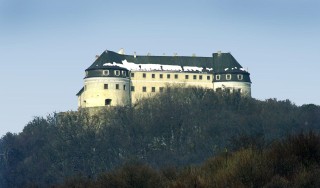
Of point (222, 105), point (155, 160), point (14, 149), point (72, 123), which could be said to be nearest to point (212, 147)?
point (155, 160)

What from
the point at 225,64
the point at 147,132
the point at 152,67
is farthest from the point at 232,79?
the point at 147,132

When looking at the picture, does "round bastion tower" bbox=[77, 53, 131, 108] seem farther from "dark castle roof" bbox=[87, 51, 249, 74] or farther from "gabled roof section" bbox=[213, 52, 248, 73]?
"gabled roof section" bbox=[213, 52, 248, 73]

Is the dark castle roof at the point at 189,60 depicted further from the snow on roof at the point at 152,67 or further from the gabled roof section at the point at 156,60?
the snow on roof at the point at 152,67

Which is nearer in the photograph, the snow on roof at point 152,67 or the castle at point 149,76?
the castle at point 149,76

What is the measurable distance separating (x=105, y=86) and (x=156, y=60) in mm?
15163

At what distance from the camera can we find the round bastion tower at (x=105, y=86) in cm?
12769

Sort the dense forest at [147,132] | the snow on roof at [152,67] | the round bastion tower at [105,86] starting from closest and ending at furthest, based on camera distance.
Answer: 1. the dense forest at [147,132]
2. the round bastion tower at [105,86]
3. the snow on roof at [152,67]

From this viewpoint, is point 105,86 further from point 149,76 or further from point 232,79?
point 232,79

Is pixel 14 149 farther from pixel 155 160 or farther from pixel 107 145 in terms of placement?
pixel 155 160

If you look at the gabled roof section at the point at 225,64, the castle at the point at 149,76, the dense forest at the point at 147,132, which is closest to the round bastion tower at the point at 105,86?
the castle at the point at 149,76

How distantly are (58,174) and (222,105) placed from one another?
1119 inches

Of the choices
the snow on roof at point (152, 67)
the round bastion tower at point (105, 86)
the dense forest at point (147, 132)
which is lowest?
the dense forest at point (147, 132)

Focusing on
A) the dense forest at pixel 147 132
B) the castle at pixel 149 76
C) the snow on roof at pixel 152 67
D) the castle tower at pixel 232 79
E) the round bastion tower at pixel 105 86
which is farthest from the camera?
the castle tower at pixel 232 79

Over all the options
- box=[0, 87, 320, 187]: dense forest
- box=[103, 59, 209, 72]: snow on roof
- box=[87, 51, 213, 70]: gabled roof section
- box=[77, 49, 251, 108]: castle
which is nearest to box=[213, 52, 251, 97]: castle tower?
box=[77, 49, 251, 108]: castle
